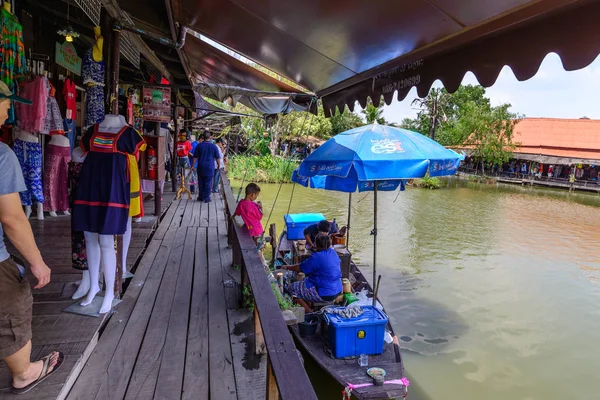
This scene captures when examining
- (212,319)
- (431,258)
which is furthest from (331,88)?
(431,258)

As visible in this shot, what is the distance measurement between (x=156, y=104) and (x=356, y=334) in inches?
180

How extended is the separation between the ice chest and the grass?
59.9 feet

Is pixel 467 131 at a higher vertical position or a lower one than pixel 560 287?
higher

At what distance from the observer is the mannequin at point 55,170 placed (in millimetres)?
5312

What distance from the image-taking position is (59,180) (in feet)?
18.1

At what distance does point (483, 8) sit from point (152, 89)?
5.14 meters

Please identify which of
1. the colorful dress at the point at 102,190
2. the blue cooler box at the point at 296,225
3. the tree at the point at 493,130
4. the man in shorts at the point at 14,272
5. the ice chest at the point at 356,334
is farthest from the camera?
the tree at the point at 493,130

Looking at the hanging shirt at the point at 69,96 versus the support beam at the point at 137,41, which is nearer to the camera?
the support beam at the point at 137,41

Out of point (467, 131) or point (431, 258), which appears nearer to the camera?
point (431, 258)

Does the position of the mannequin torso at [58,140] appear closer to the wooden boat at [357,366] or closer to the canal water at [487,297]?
the wooden boat at [357,366]

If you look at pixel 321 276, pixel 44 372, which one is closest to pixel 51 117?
pixel 44 372

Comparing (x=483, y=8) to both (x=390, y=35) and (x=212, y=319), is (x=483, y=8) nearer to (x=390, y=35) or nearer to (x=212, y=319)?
(x=390, y=35)

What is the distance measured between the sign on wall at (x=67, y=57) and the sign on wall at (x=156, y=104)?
97cm

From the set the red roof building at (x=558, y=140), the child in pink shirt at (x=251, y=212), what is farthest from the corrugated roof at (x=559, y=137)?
the child in pink shirt at (x=251, y=212)
